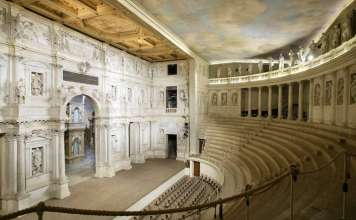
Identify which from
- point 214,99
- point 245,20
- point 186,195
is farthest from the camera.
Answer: point 214,99

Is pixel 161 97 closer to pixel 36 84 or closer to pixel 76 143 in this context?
pixel 76 143

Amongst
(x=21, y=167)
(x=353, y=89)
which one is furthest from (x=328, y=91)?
(x=21, y=167)

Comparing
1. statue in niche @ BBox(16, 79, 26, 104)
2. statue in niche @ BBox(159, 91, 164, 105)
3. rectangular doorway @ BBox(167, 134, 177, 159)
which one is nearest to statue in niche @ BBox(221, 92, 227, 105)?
rectangular doorway @ BBox(167, 134, 177, 159)

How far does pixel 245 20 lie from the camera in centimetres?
1139

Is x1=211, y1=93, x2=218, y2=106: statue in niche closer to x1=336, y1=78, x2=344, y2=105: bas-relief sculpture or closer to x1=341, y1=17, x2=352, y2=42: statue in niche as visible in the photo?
x1=336, y1=78, x2=344, y2=105: bas-relief sculpture

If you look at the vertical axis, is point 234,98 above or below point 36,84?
below

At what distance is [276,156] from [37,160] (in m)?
12.0

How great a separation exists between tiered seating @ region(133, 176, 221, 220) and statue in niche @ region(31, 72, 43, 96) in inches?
316

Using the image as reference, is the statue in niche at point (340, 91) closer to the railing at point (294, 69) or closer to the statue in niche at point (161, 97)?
the railing at point (294, 69)

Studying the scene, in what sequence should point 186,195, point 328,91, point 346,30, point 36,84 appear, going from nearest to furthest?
point 346,30 → point 36,84 → point 328,91 → point 186,195

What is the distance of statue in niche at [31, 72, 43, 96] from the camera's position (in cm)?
1010

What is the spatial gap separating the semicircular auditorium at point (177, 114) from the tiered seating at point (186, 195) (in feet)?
0.35

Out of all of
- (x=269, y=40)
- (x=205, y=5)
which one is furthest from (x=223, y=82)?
(x=205, y=5)

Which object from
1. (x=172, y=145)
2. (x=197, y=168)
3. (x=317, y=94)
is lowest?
(x=197, y=168)
